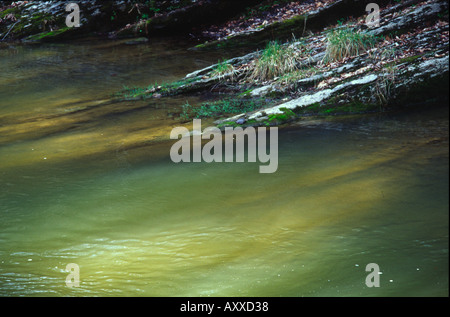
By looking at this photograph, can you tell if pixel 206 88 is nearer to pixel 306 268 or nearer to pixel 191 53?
pixel 191 53

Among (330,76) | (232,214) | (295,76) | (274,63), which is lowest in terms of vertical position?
(232,214)

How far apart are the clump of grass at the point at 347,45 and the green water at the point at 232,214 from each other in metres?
2.77

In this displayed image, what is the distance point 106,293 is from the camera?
3545mm

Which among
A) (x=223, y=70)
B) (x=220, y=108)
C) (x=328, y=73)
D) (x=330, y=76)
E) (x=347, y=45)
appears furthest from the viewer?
(x=223, y=70)

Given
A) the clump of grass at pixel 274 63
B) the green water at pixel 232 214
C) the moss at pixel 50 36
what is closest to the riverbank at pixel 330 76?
the clump of grass at pixel 274 63

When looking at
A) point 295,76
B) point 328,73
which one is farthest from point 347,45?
point 295,76

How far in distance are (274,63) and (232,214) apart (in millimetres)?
5869

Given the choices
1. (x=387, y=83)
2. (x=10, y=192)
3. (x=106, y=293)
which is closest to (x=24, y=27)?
(x=10, y=192)

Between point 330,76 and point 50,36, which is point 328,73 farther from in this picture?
point 50,36

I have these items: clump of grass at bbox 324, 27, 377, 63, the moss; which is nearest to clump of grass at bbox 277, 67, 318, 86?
clump of grass at bbox 324, 27, 377, 63

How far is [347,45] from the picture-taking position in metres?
9.16

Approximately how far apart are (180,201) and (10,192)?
89.7 inches

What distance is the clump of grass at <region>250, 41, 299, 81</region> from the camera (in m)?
9.62

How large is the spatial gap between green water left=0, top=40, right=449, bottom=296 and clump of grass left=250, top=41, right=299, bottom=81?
111 inches
